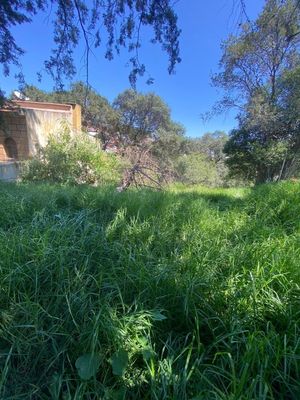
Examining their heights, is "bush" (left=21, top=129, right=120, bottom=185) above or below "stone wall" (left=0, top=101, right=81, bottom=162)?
below

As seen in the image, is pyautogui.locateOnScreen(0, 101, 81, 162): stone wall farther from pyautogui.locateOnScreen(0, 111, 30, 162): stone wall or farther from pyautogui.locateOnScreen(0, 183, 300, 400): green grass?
pyautogui.locateOnScreen(0, 183, 300, 400): green grass

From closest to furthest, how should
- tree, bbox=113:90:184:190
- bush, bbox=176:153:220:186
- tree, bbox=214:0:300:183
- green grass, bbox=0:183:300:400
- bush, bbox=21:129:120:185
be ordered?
1. green grass, bbox=0:183:300:400
2. bush, bbox=21:129:120:185
3. tree, bbox=214:0:300:183
4. bush, bbox=176:153:220:186
5. tree, bbox=113:90:184:190

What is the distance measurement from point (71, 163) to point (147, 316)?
23.9 feet

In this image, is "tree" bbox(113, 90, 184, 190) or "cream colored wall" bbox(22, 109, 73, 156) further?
"tree" bbox(113, 90, 184, 190)

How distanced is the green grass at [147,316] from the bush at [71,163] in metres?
5.88

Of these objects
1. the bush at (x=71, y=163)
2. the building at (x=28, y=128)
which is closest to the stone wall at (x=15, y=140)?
the building at (x=28, y=128)

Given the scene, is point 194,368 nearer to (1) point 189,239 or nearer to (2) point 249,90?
(1) point 189,239

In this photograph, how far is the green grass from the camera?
1060 millimetres

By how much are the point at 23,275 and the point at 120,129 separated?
2160 centimetres

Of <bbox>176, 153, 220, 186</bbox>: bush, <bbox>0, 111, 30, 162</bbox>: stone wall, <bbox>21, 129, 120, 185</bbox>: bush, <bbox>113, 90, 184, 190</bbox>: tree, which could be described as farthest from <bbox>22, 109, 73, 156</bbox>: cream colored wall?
<bbox>176, 153, 220, 186</bbox>: bush

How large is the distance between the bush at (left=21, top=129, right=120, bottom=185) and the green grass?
5.88 m

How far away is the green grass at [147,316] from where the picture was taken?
1.06m

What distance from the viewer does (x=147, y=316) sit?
1350 millimetres

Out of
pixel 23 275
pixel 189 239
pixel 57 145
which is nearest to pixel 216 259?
pixel 189 239
